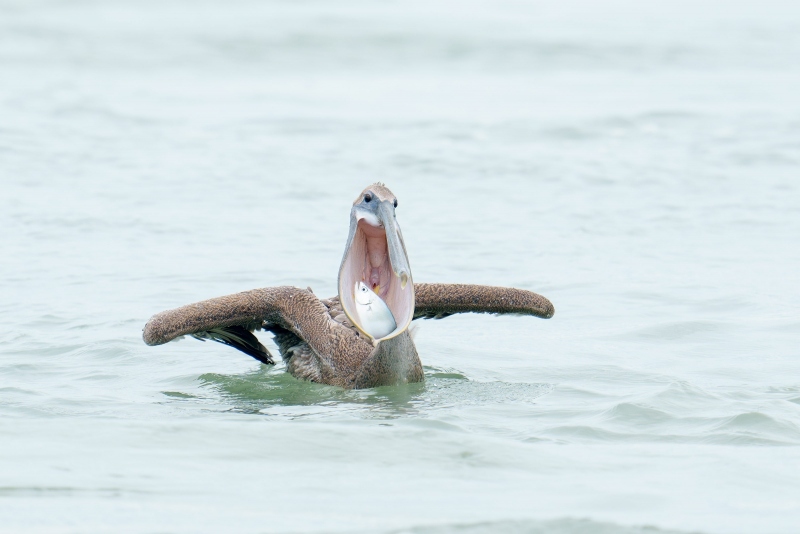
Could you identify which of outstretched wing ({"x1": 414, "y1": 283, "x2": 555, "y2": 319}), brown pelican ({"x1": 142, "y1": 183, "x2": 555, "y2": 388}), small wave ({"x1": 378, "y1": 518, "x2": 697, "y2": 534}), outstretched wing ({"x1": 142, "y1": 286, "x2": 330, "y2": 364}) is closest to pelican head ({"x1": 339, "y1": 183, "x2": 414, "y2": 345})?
brown pelican ({"x1": 142, "y1": 183, "x2": 555, "y2": 388})

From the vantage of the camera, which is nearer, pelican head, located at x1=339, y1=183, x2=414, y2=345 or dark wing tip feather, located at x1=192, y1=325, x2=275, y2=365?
pelican head, located at x1=339, y1=183, x2=414, y2=345

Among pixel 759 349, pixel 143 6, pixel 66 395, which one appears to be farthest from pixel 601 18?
pixel 66 395

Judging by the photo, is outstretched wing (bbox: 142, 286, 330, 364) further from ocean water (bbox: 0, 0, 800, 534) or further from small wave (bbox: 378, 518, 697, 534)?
small wave (bbox: 378, 518, 697, 534)

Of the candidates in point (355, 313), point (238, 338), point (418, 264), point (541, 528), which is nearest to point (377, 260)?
point (355, 313)

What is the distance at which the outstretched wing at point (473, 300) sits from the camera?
933 centimetres

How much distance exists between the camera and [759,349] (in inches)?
390

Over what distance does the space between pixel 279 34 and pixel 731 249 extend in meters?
19.6

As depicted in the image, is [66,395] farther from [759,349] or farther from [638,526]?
[759,349]

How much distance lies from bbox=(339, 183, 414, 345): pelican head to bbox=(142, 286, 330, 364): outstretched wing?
0.80 metres

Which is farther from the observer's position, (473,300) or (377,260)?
(473,300)

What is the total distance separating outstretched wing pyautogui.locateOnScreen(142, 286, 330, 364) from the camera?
341 inches

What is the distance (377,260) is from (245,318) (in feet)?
3.66

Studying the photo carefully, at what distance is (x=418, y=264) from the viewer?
13602 millimetres

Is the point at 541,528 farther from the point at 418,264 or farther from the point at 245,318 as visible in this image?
the point at 418,264
